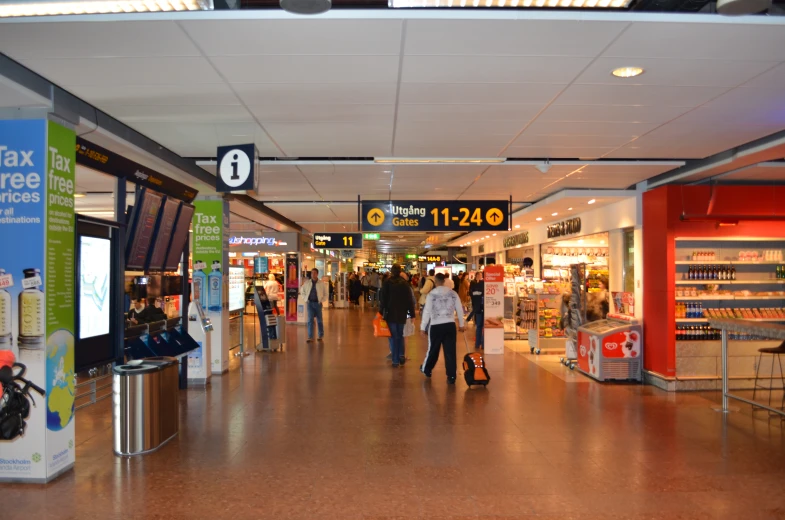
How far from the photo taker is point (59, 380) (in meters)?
4.76

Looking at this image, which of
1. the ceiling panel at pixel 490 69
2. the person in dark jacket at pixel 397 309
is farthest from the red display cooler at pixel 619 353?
the ceiling panel at pixel 490 69

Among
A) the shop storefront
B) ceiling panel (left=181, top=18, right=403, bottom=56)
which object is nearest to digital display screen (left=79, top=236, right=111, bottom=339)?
ceiling panel (left=181, top=18, right=403, bottom=56)

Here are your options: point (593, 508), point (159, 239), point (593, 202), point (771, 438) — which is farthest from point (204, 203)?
point (771, 438)

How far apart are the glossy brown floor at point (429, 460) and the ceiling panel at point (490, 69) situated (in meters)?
3.14

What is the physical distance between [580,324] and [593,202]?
7.21 ft

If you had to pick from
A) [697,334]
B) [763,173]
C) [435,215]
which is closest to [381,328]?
[435,215]

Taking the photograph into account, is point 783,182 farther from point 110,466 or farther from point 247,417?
point 110,466

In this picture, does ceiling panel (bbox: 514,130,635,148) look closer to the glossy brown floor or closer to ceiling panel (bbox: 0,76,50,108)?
the glossy brown floor

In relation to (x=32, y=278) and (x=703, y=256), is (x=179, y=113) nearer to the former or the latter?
(x=32, y=278)

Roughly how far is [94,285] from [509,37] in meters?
4.11

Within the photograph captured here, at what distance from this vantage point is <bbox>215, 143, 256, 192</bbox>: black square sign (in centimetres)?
615

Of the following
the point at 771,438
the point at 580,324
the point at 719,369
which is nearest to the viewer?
the point at 771,438

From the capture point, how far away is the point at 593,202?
10180mm

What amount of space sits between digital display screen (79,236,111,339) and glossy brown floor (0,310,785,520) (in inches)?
46.3
